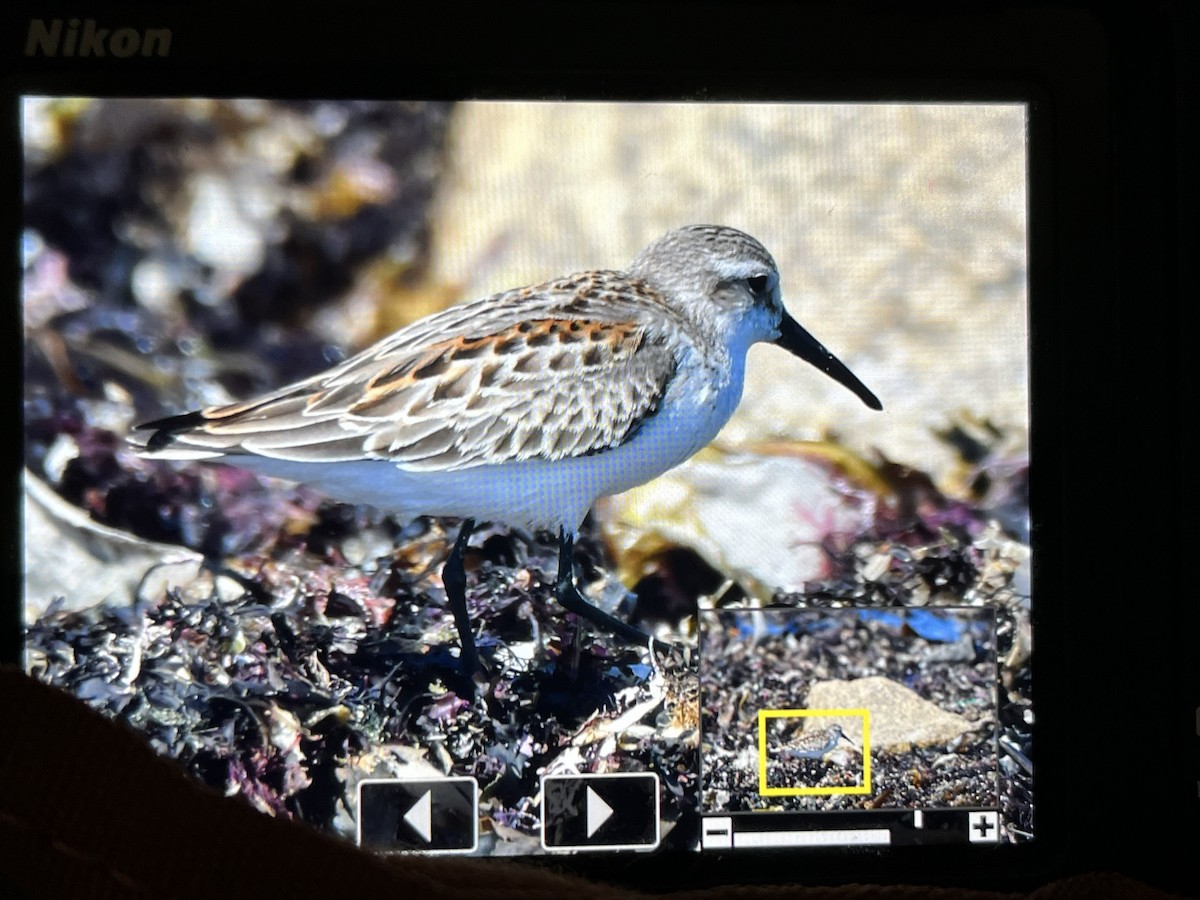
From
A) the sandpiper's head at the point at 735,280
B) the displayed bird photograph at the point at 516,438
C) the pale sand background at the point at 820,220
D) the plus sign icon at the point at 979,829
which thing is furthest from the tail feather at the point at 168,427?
the plus sign icon at the point at 979,829

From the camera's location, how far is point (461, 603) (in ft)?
2.23

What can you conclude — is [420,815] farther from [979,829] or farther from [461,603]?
[979,829]

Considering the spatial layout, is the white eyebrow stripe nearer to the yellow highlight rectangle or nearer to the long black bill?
the long black bill

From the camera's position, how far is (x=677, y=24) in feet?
2.22

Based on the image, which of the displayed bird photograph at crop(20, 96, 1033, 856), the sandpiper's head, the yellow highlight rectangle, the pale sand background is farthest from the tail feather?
the yellow highlight rectangle

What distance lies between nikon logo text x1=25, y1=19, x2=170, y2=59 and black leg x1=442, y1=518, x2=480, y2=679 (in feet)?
1.21

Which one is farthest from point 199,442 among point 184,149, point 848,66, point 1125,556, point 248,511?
point 1125,556

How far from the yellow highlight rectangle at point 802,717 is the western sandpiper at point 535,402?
100 millimetres

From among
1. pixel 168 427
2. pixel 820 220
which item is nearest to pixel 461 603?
pixel 168 427

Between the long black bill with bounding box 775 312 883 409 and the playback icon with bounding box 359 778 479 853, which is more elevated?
the long black bill with bounding box 775 312 883 409

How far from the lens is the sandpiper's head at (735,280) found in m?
0.69

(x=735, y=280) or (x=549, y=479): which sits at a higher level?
(x=735, y=280)

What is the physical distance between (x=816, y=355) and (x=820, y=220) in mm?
88

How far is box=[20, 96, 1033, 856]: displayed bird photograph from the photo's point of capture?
67 cm
